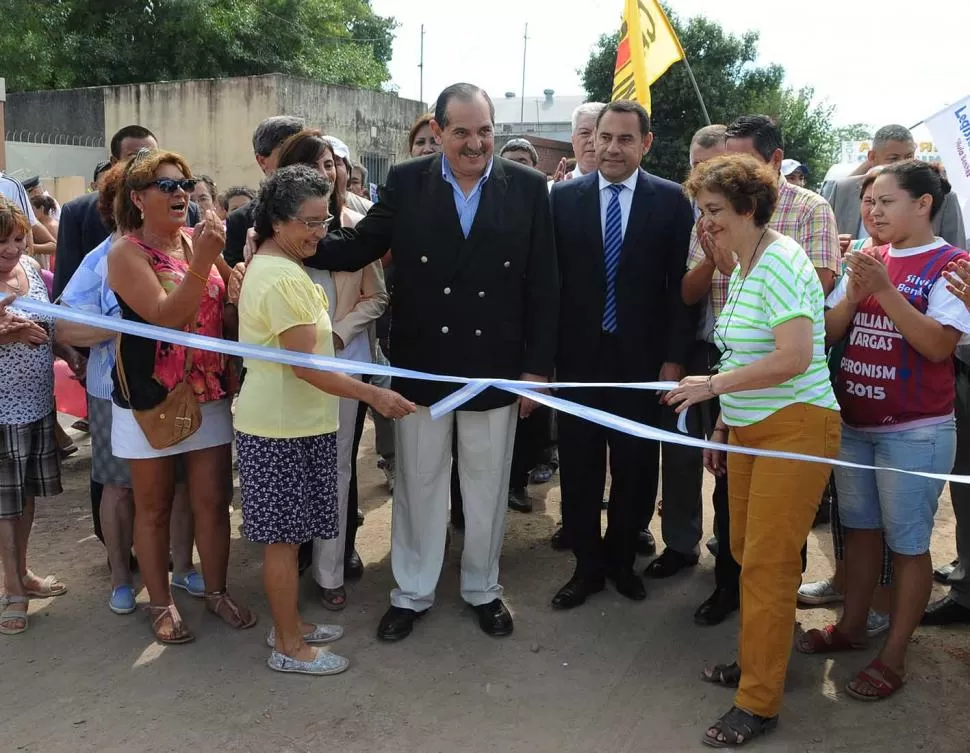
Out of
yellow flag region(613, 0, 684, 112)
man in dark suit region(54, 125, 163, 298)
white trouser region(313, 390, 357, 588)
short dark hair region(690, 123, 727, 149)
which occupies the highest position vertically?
yellow flag region(613, 0, 684, 112)

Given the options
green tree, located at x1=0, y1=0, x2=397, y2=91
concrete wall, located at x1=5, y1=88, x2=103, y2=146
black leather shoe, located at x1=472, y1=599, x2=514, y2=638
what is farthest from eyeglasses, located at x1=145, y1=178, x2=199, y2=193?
green tree, located at x1=0, y1=0, x2=397, y2=91

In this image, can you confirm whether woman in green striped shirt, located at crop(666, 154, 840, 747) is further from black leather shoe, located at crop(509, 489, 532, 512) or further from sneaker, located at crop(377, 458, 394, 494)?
sneaker, located at crop(377, 458, 394, 494)

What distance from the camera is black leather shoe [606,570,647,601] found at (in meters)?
4.31

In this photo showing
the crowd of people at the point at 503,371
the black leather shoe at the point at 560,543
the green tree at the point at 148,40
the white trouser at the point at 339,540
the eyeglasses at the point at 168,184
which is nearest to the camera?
the crowd of people at the point at 503,371

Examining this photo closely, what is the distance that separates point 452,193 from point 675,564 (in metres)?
2.24

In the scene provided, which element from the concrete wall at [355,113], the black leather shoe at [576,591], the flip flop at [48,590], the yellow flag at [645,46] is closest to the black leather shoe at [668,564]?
the black leather shoe at [576,591]

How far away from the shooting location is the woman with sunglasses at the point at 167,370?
3.49m

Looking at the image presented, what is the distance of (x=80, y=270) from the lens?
395 centimetres

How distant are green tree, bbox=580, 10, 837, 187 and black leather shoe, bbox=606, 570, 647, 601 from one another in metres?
23.6

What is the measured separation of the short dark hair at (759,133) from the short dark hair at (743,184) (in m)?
0.87

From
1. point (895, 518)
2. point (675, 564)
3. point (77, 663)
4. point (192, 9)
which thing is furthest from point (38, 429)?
point (192, 9)

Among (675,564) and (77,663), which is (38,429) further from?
(675,564)

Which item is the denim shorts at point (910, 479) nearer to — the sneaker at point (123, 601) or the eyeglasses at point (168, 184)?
the eyeglasses at point (168, 184)

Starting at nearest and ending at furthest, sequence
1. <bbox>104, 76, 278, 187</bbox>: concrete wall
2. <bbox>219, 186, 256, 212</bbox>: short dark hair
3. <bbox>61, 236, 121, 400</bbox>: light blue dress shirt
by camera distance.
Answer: <bbox>61, 236, 121, 400</bbox>: light blue dress shirt, <bbox>219, 186, 256, 212</bbox>: short dark hair, <bbox>104, 76, 278, 187</bbox>: concrete wall
